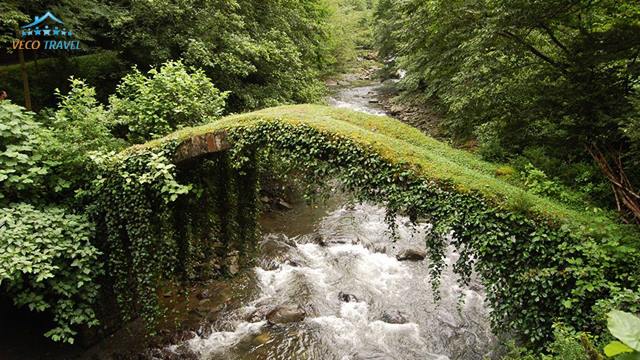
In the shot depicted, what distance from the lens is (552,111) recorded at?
364 inches

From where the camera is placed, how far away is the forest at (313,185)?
18.3ft

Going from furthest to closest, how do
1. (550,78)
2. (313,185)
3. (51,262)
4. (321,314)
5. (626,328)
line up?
1. (550,78)
2. (321,314)
3. (313,185)
4. (51,262)
5. (626,328)

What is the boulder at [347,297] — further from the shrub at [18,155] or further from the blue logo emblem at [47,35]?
the blue logo emblem at [47,35]

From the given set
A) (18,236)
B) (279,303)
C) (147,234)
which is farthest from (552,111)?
(18,236)

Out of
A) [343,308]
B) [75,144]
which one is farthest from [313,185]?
[75,144]

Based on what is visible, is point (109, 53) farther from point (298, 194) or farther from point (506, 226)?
point (506, 226)

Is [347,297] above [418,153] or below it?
below

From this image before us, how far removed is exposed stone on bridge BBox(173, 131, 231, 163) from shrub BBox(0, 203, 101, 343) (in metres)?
2.12

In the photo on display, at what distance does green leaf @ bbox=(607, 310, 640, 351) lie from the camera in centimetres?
147

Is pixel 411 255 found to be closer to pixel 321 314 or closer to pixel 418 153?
pixel 321 314

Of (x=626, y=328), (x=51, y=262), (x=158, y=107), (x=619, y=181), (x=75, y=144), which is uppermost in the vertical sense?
(x=626, y=328)

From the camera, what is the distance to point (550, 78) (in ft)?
30.7

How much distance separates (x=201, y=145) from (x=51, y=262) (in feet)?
10.1

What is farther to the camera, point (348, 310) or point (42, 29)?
point (42, 29)
